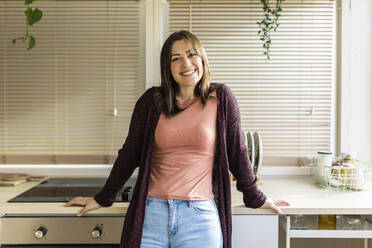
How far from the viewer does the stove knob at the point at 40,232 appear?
4.75 feet

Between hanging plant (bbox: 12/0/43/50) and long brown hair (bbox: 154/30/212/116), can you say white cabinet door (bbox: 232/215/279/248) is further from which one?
hanging plant (bbox: 12/0/43/50)

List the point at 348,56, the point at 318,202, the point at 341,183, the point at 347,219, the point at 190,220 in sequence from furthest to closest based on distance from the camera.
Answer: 1. the point at 348,56
2. the point at 341,183
3. the point at 347,219
4. the point at 318,202
5. the point at 190,220

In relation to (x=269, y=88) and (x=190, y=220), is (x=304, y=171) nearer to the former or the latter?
(x=269, y=88)

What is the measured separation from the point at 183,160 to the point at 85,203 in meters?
0.50

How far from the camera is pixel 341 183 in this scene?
5.96 feet

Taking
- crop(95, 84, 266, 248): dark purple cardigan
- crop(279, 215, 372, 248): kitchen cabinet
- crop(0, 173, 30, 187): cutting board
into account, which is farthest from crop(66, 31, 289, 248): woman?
crop(0, 173, 30, 187): cutting board

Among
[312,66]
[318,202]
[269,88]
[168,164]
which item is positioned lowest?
[318,202]

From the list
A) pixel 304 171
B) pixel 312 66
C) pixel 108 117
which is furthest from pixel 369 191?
pixel 108 117

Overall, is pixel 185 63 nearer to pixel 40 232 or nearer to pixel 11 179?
pixel 40 232

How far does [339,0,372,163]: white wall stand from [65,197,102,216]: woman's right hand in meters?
1.46

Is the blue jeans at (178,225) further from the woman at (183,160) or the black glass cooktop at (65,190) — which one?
the black glass cooktop at (65,190)

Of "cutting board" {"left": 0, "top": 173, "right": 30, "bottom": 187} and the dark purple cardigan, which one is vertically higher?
the dark purple cardigan

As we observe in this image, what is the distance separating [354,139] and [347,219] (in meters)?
0.62

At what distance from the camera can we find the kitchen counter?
1465 mm
